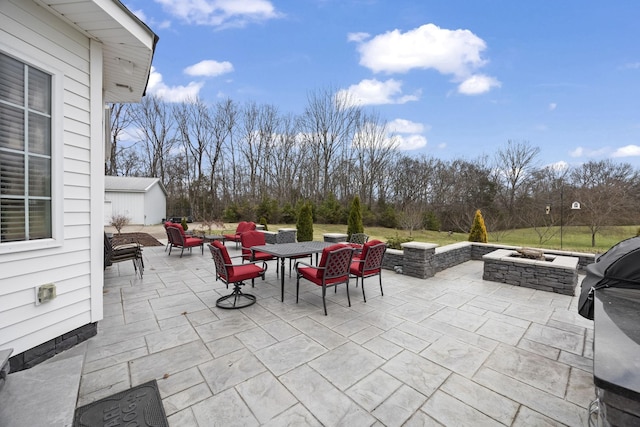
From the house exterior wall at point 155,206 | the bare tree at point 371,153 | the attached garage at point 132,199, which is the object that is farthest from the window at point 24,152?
the bare tree at point 371,153

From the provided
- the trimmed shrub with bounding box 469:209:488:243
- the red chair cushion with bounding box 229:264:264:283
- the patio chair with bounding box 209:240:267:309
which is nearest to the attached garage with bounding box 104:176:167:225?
the patio chair with bounding box 209:240:267:309

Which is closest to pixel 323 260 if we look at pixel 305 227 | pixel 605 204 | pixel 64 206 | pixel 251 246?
pixel 251 246

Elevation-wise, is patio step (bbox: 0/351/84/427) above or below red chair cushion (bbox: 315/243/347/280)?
below

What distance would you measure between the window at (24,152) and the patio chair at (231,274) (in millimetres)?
1616

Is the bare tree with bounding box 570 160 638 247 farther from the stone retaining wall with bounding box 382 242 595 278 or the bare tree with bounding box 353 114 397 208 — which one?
the bare tree with bounding box 353 114 397 208

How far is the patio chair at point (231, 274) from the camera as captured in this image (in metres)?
3.48

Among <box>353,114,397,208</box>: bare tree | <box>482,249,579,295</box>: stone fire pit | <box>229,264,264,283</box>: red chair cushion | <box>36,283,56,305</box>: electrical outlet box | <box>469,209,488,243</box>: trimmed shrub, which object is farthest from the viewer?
<box>353,114,397,208</box>: bare tree

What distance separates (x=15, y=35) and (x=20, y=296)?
2.10 m

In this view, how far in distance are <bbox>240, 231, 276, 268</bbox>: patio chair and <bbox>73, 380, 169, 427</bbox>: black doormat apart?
3024mm

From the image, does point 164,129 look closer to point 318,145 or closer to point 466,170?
point 318,145

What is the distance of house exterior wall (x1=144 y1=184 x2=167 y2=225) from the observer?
1810 cm

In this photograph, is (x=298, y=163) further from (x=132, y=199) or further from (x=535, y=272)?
(x=535, y=272)

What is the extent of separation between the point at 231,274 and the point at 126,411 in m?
1.85

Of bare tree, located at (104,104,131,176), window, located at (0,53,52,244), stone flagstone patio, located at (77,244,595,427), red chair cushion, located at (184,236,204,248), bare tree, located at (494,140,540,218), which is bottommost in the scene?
stone flagstone patio, located at (77,244,595,427)
